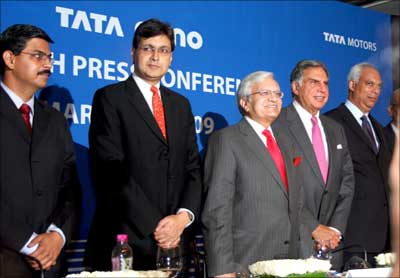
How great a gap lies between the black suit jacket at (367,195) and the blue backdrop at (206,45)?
0.89 meters

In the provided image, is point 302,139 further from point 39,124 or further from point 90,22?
point 39,124

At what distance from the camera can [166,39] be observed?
322 cm

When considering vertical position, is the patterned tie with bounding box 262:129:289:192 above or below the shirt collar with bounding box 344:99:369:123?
below

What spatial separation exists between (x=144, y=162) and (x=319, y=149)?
126 cm

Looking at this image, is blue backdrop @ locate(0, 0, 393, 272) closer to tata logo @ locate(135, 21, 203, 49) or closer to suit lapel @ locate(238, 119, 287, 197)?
tata logo @ locate(135, 21, 203, 49)

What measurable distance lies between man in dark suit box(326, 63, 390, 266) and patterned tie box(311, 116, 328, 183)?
0.37 metres

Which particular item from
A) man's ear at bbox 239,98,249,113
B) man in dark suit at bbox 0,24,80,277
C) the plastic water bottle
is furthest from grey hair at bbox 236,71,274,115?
the plastic water bottle

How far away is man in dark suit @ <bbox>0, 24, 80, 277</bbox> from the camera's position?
2588 mm

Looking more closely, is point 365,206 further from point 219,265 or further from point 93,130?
point 93,130

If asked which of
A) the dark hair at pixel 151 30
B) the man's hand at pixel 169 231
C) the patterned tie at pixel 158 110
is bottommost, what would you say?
the man's hand at pixel 169 231

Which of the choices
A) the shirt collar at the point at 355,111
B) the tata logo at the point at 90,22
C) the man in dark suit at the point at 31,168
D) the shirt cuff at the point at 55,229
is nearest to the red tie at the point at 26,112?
the man in dark suit at the point at 31,168

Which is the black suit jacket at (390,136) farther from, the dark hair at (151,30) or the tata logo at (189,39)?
the dark hair at (151,30)

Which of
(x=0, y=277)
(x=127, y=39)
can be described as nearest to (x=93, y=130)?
(x=0, y=277)

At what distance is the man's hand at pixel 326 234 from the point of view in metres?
3.32
